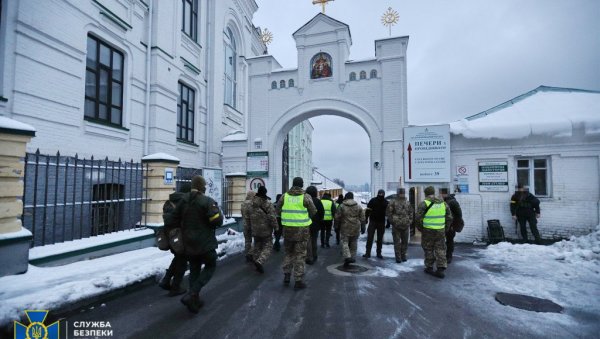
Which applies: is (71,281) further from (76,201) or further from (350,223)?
(350,223)

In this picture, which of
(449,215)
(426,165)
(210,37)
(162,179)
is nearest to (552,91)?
(426,165)

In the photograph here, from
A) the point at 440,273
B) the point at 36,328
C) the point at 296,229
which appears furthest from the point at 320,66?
the point at 36,328

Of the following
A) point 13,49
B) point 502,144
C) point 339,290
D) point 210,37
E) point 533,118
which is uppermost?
point 210,37

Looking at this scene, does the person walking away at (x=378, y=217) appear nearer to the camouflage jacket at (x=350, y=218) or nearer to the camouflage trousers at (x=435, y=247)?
the camouflage jacket at (x=350, y=218)

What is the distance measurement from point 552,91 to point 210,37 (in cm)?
1522

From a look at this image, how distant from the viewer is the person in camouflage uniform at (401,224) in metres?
7.29

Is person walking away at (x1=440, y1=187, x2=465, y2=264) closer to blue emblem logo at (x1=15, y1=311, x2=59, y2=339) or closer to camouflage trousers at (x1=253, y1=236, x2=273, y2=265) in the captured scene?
camouflage trousers at (x1=253, y1=236, x2=273, y2=265)

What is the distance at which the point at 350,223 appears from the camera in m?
6.92

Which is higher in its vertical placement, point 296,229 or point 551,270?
point 296,229

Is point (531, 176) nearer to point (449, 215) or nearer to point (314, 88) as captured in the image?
point (449, 215)

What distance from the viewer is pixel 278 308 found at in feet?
14.0

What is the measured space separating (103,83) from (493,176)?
1325 centimetres

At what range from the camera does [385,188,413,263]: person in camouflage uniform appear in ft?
23.9

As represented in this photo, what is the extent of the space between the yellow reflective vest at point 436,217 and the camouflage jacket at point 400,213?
3.17 ft
